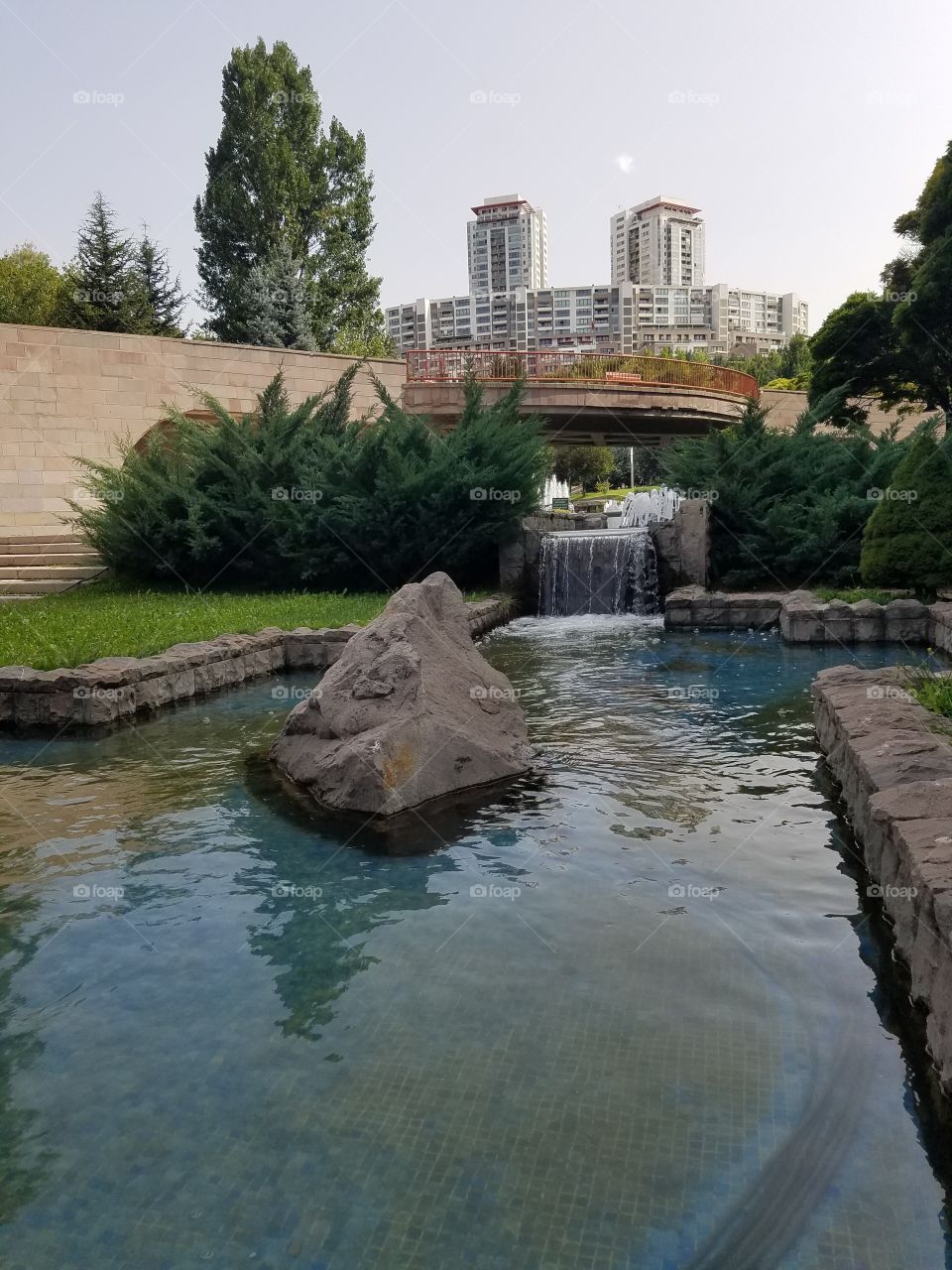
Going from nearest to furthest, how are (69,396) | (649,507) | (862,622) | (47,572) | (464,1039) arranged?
(464,1039), (862,622), (47,572), (69,396), (649,507)

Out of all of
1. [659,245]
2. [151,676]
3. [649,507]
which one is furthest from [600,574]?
[659,245]

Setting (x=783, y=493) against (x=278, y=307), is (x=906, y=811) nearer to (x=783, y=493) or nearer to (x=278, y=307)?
(x=783, y=493)

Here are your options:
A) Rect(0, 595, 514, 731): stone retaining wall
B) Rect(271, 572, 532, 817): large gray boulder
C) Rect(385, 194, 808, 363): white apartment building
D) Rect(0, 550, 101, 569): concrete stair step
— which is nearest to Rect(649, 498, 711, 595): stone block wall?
Rect(0, 595, 514, 731): stone retaining wall

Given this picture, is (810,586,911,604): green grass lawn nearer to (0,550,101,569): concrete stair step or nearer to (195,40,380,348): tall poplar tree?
(0,550,101,569): concrete stair step

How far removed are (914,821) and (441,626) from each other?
11.8 ft

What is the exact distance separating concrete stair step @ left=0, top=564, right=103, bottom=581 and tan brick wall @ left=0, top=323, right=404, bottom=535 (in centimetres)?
237

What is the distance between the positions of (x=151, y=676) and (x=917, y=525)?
30.4ft

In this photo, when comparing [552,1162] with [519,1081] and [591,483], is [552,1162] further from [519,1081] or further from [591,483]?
[591,483]

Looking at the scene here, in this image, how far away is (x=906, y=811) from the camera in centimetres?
370

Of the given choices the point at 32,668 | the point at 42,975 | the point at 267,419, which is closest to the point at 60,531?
the point at 267,419

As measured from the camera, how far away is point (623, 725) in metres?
7.09

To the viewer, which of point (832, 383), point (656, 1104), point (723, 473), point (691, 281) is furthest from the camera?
point (691, 281)

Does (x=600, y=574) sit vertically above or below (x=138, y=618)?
above

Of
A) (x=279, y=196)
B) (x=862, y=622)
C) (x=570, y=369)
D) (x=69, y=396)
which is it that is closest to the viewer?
(x=862, y=622)
